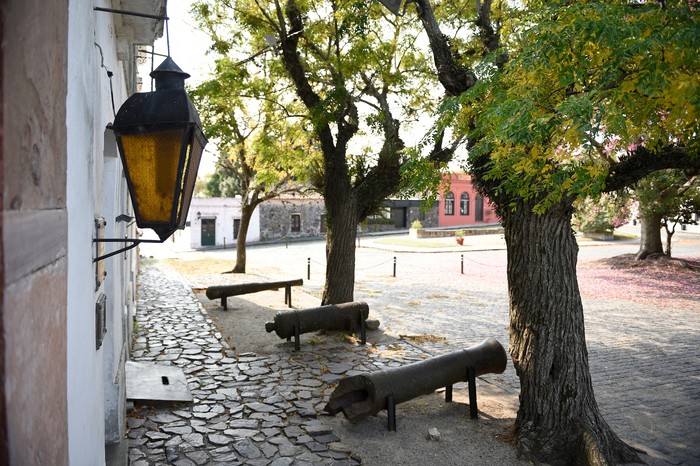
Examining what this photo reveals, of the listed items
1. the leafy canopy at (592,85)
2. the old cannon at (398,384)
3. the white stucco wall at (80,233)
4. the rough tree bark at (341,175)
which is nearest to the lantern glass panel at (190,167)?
the white stucco wall at (80,233)

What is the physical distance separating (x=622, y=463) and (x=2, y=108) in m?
5.96

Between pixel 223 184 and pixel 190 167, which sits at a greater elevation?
pixel 223 184

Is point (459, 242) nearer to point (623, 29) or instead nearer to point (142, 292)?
point (142, 292)

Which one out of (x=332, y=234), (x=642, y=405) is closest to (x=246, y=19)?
(x=332, y=234)

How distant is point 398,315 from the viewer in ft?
41.0

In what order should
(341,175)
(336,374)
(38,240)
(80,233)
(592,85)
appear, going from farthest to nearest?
(341,175), (336,374), (592,85), (80,233), (38,240)

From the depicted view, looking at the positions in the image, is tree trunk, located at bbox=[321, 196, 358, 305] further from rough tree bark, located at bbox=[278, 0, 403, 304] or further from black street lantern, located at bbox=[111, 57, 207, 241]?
black street lantern, located at bbox=[111, 57, 207, 241]

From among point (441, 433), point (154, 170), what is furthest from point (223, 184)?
point (154, 170)

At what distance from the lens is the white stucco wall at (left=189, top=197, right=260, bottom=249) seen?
35.0 metres

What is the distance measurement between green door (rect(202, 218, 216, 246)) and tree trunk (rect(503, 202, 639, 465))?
32528mm

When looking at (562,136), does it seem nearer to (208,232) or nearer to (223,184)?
(208,232)

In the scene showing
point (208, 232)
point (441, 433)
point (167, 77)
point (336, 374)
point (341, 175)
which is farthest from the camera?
point (208, 232)

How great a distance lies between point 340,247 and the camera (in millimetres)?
11016

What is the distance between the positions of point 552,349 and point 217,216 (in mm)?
33038
